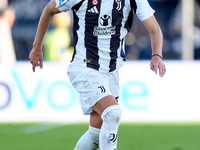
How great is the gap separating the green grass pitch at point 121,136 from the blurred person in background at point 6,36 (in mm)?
2506

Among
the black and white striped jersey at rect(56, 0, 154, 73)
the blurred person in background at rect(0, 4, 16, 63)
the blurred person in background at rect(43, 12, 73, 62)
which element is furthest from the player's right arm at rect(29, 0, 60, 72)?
the blurred person in background at rect(43, 12, 73, 62)

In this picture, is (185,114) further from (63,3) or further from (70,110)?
(63,3)

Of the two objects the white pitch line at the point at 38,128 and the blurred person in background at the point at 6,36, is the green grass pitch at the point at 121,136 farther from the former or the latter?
the blurred person in background at the point at 6,36

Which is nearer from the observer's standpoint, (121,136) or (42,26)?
(42,26)

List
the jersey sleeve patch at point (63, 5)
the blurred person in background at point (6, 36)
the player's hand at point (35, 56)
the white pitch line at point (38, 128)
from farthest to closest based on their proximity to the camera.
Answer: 1. the blurred person in background at point (6, 36)
2. the white pitch line at point (38, 128)
3. the player's hand at point (35, 56)
4. the jersey sleeve patch at point (63, 5)

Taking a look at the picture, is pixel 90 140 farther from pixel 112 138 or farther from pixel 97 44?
pixel 97 44

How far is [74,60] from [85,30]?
0.26 m

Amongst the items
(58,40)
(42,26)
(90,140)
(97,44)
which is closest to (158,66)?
(97,44)

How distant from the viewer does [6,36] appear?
8.87 metres

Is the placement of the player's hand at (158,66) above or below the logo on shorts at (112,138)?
above

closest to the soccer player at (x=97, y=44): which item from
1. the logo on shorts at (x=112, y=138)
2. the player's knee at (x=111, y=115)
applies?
the player's knee at (x=111, y=115)

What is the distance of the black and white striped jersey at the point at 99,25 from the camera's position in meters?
3.56

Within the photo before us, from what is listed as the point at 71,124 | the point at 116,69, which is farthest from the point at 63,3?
the point at 71,124

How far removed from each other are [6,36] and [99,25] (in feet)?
18.5
